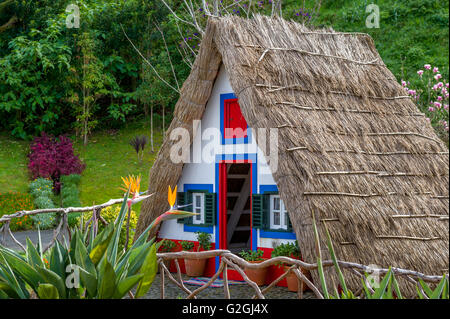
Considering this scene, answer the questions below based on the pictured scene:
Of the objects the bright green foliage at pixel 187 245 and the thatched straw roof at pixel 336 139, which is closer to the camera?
the thatched straw roof at pixel 336 139

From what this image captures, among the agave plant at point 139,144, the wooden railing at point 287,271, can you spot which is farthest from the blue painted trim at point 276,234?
the agave plant at point 139,144

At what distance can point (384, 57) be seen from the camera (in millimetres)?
19906

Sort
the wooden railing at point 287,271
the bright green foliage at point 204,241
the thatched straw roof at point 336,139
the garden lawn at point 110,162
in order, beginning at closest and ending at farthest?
1. the wooden railing at point 287,271
2. the thatched straw roof at point 336,139
3. the bright green foliage at point 204,241
4. the garden lawn at point 110,162

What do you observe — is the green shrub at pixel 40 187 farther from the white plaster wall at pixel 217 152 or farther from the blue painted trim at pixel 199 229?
the blue painted trim at pixel 199 229

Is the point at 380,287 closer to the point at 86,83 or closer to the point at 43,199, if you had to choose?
the point at 43,199

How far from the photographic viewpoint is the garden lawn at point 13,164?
17.4m

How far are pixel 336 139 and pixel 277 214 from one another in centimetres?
154

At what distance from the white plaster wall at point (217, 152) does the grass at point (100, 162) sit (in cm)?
714

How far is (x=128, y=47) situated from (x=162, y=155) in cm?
1392

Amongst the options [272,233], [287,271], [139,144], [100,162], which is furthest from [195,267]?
[100,162]

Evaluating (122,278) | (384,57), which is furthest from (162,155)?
(384,57)

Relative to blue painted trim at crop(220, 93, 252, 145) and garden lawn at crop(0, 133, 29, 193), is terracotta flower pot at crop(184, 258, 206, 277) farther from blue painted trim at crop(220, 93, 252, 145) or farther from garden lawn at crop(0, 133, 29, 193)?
garden lawn at crop(0, 133, 29, 193)

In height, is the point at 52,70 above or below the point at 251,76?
above
